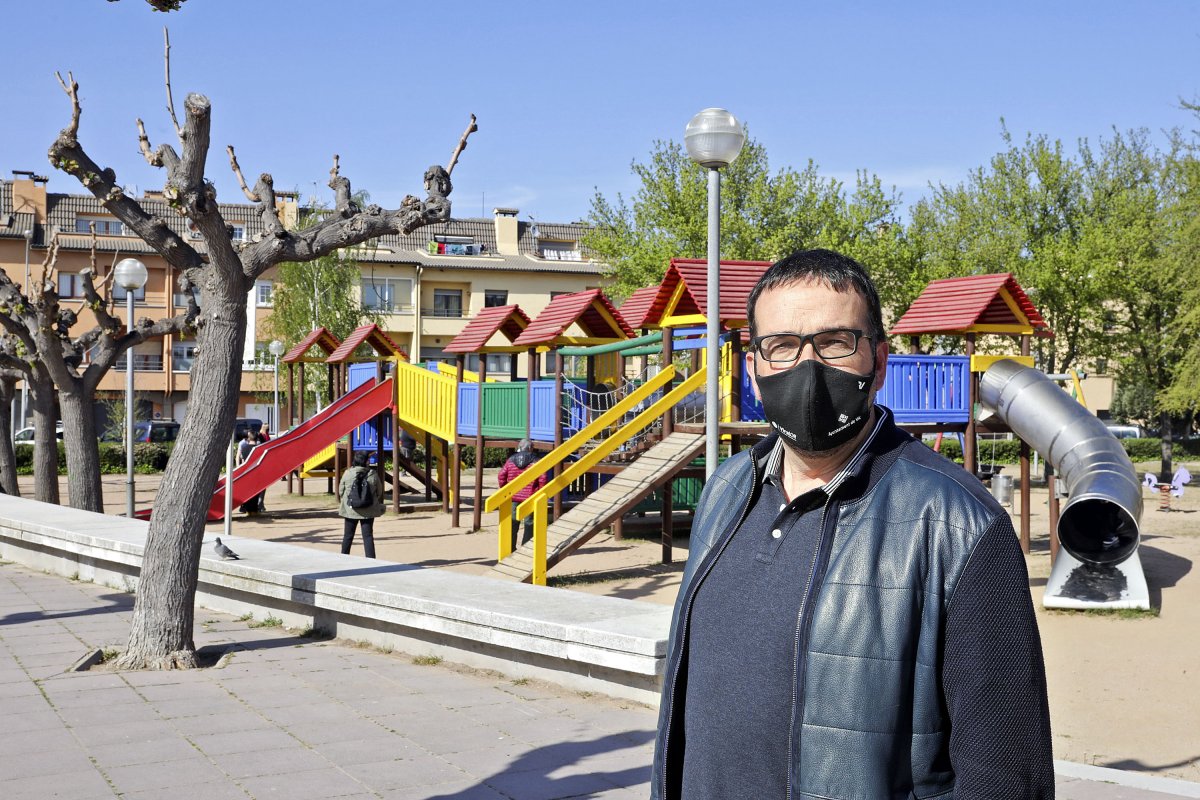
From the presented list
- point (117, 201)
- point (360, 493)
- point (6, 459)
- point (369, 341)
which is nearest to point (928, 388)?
point (360, 493)

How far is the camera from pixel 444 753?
20.8 ft

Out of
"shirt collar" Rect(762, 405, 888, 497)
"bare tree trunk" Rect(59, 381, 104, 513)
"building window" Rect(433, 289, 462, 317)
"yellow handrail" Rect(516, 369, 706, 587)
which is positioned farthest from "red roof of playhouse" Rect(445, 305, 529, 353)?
"building window" Rect(433, 289, 462, 317)

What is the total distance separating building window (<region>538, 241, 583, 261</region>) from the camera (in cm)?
7325

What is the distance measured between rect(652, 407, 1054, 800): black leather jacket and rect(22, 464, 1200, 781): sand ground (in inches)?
236

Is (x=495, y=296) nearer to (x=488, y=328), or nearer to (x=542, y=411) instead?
(x=488, y=328)

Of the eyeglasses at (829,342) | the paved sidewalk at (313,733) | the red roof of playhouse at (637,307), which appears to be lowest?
the paved sidewalk at (313,733)

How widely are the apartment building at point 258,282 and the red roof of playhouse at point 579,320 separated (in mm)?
36378

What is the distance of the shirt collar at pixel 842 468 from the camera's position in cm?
231

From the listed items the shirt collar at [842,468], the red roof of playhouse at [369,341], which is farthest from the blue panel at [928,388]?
the shirt collar at [842,468]

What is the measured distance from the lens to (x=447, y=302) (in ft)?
213

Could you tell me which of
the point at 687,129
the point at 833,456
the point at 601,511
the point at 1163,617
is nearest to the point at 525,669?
the point at 687,129

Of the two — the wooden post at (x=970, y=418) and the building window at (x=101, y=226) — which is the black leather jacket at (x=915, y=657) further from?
the building window at (x=101, y=226)

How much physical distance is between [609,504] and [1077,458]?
601 centimetres

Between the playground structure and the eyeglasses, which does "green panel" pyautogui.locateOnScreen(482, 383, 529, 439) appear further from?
the eyeglasses
